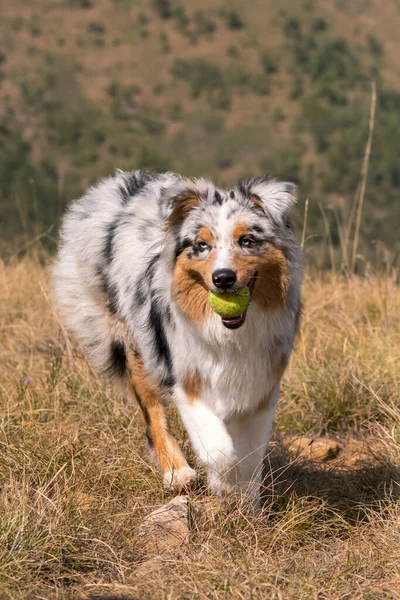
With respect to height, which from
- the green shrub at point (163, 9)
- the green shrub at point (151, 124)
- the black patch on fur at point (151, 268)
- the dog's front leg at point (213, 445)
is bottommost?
the green shrub at point (151, 124)

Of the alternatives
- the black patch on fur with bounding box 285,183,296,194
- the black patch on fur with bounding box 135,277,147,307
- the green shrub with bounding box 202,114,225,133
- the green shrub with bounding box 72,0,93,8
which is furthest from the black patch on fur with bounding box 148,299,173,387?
the green shrub with bounding box 72,0,93,8

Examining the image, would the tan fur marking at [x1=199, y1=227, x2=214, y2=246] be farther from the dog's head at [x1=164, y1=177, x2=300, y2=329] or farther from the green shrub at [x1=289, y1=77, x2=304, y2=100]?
the green shrub at [x1=289, y1=77, x2=304, y2=100]

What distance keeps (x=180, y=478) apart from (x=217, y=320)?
91 cm

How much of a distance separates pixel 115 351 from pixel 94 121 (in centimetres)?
4536

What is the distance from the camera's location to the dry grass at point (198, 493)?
378cm

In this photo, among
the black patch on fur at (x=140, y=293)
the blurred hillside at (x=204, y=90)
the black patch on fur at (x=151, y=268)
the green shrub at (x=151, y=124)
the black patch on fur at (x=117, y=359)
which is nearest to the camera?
the black patch on fur at (x=151, y=268)

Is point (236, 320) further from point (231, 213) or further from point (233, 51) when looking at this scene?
point (233, 51)

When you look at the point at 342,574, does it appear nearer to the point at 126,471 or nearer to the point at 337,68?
the point at 126,471

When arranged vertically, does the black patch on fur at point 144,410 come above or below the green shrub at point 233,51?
below

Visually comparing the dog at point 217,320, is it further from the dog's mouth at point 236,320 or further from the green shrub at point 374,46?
the green shrub at point 374,46

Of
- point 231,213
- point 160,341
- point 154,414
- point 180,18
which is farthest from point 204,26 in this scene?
point 231,213

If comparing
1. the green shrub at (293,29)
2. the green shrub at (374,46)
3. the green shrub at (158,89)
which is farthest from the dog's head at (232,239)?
the green shrub at (293,29)

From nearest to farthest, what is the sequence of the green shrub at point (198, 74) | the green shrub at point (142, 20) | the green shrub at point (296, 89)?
the green shrub at point (198, 74) → the green shrub at point (296, 89) → the green shrub at point (142, 20)

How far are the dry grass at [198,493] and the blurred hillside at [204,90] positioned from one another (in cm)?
3177
